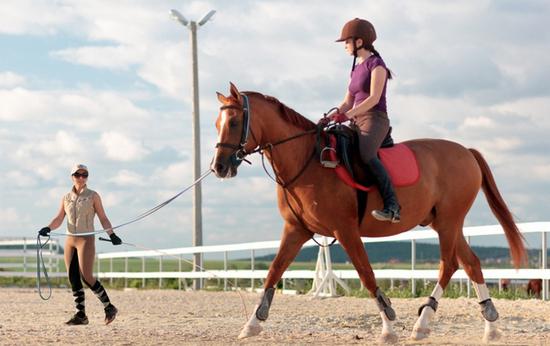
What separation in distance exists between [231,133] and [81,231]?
3.83 m

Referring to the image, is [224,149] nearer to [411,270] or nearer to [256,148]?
[256,148]

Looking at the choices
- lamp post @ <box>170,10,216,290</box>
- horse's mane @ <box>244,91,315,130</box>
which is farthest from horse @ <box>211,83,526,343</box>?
lamp post @ <box>170,10,216,290</box>

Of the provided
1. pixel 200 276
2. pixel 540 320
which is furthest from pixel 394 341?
pixel 200 276

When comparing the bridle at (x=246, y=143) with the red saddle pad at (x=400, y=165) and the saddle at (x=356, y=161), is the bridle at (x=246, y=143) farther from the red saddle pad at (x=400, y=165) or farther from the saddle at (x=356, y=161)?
the red saddle pad at (x=400, y=165)

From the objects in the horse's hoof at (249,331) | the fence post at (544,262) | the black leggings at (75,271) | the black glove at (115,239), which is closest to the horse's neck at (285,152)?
the horse's hoof at (249,331)

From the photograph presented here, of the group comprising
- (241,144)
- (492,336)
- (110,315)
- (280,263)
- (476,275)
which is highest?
(241,144)

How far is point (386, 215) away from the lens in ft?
31.1

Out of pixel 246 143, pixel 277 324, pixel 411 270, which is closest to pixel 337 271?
pixel 411 270

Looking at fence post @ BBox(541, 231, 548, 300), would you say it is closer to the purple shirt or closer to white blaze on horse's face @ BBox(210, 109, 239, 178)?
the purple shirt

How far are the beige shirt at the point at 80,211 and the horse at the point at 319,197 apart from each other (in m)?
3.28

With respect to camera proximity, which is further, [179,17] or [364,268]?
[179,17]

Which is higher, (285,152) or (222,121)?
(222,121)

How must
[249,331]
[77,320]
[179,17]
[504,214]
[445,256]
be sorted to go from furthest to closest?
[179,17] → [77,320] → [504,214] → [445,256] → [249,331]

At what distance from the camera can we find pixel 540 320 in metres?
12.3
